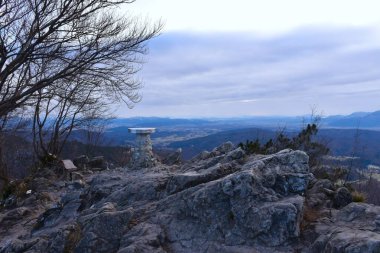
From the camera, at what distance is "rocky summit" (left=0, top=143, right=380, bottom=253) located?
6.55m

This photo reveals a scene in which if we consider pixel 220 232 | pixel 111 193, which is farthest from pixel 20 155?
pixel 220 232

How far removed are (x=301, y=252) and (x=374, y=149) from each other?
46356 mm

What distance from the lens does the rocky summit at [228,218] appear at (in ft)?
21.5

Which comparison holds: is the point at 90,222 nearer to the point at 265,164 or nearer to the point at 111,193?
the point at 111,193

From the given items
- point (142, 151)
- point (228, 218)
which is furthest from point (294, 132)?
point (228, 218)

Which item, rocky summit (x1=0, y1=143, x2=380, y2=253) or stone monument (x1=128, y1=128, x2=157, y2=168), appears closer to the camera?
rocky summit (x1=0, y1=143, x2=380, y2=253)

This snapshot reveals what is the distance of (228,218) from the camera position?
7180mm

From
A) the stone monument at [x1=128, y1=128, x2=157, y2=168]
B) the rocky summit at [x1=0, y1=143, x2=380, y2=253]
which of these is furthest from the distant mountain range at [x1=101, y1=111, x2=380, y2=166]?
the rocky summit at [x1=0, y1=143, x2=380, y2=253]

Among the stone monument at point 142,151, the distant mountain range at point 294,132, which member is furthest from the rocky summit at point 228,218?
the distant mountain range at point 294,132

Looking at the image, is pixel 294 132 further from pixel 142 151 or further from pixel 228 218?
pixel 228 218

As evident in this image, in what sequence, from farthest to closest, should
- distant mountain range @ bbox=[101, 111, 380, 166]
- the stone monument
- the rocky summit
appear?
distant mountain range @ bbox=[101, 111, 380, 166] < the stone monument < the rocky summit

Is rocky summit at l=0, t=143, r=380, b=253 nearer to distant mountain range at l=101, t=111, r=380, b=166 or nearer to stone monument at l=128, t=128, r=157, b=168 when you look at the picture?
stone monument at l=128, t=128, r=157, b=168

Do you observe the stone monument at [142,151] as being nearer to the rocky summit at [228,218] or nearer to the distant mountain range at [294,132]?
the distant mountain range at [294,132]

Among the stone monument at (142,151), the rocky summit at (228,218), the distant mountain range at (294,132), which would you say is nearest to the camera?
the rocky summit at (228,218)
